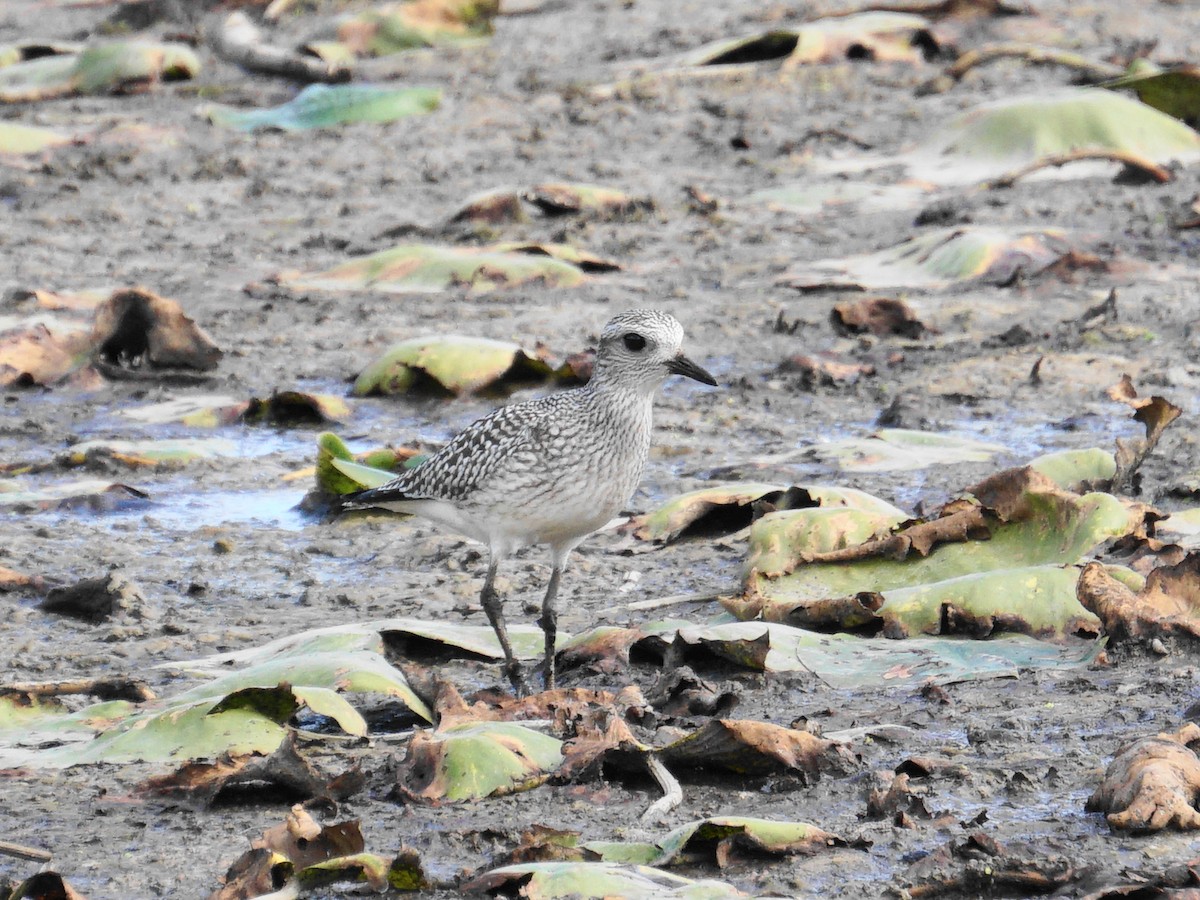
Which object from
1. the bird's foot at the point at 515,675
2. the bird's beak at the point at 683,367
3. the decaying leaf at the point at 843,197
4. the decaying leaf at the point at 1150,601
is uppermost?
the bird's beak at the point at 683,367

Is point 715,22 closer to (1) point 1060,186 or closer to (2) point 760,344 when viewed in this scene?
(1) point 1060,186

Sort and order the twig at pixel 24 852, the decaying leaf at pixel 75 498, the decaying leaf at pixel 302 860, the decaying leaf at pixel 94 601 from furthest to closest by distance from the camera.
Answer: the decaying leaf at pixel 75 498 → the decaying leaf at pixel 94 601 → the twig at pixel 24 852 → the decaying leaf at pixel 302 860

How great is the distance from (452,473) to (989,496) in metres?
1.79

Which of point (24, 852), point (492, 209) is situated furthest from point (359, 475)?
point (492, 209)

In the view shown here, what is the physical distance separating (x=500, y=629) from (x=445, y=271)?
15.0 ft

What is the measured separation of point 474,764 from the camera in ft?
14.6

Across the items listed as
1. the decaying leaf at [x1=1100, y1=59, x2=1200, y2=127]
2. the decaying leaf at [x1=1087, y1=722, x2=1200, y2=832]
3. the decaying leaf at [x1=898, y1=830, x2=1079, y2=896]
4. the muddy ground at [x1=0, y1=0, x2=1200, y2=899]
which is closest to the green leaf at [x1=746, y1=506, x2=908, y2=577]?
the muddy ground at [x1=0, y1=0, x2=1200, y2=899]

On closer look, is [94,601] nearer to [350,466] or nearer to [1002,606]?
[350,466]

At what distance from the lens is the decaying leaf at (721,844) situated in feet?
12.9

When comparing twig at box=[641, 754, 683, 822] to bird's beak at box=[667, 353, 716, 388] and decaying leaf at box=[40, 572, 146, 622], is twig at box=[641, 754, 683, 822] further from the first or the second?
decaying leaf at box=[40, 572, 146, 622]

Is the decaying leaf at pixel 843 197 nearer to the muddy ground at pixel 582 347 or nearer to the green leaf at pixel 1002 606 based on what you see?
the muddy ground at pixel 582 347

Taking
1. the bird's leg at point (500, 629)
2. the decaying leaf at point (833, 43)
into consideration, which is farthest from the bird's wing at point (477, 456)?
the decaying leaf at point (833, 43)

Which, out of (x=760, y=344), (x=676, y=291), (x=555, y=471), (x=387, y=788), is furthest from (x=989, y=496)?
(x=676, y=291)

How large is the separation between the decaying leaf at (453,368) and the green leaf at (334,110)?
16.7 feet
